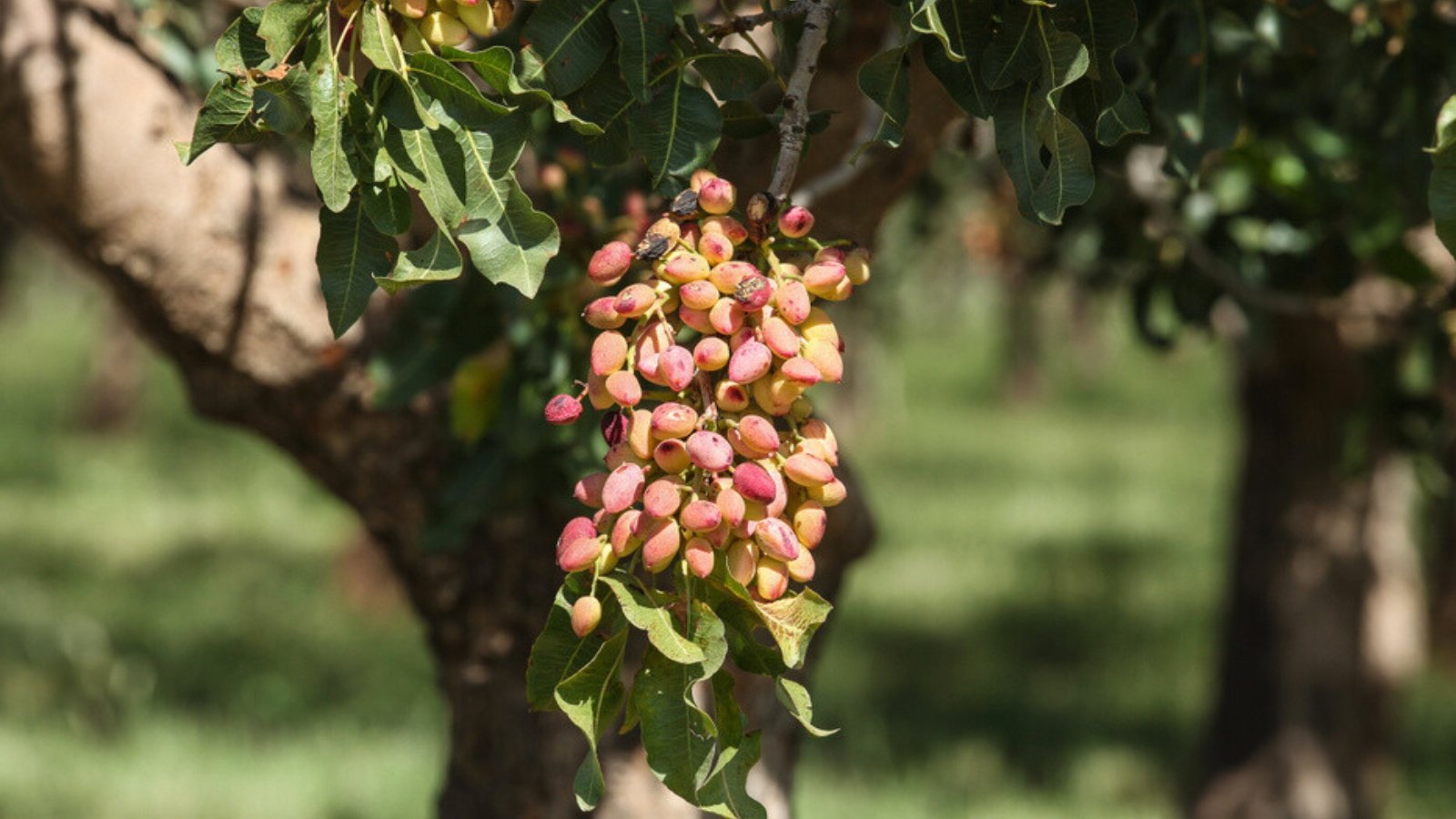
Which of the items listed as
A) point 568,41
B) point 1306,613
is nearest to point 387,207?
point 568,41

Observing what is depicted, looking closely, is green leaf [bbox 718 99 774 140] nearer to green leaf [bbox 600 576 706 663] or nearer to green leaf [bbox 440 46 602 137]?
green leaf [bbox 440 46 602 137]

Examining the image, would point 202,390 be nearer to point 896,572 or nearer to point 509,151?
point 509,151

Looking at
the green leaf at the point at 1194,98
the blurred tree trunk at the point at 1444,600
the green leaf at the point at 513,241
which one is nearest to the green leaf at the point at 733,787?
the green leaf at the point at 513,241

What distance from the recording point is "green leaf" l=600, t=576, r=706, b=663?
876 mm

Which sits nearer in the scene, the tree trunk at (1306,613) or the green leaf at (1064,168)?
the green leaf at (1064,168)

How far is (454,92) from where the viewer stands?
2.99ft

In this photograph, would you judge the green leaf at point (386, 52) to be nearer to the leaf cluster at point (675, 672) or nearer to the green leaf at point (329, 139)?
the green leaf at point (329, 139)

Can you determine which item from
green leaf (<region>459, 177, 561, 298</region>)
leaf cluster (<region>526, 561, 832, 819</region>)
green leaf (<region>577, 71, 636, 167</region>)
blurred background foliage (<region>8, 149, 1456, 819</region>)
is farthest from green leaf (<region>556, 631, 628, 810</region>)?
blurred background foliage (<region>8, 149, 1456, 819</region>)

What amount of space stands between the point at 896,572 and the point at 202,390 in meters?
6.11

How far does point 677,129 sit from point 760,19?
102 mm

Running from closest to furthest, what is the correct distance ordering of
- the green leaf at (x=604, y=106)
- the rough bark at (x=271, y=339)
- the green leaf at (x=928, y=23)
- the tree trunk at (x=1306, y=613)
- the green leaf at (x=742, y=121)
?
the green leaf at (x=928, y=23) < the green leaf at (x=604, y=106) < the green leaf at (x=742, y=121) < the rough bark at (x=271, y=339) < the tree trunk at (x=1306, y=613)

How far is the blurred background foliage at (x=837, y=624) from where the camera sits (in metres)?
4.43

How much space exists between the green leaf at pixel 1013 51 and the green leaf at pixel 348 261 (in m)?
0.40

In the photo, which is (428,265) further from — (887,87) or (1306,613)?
(1306,613)
